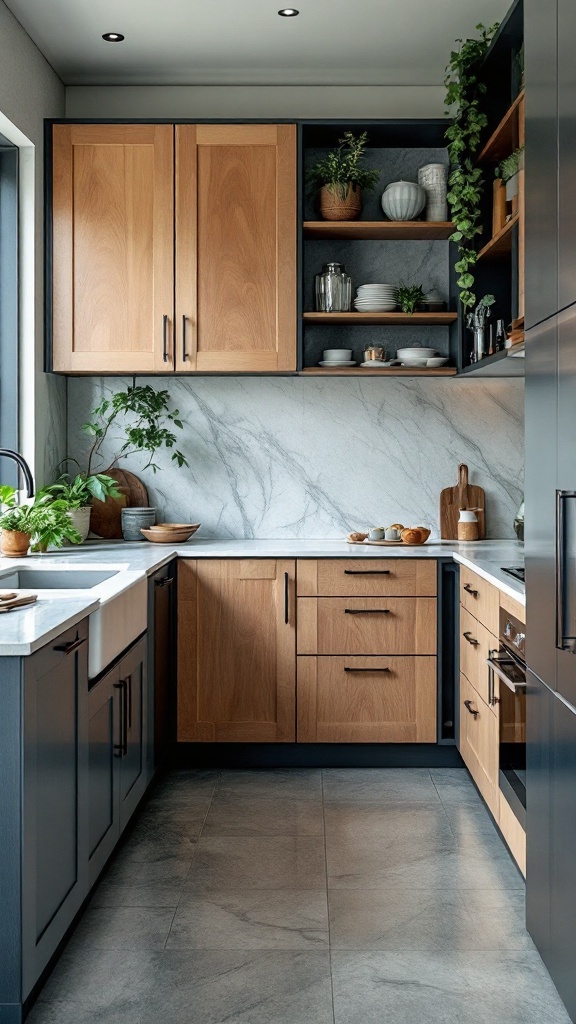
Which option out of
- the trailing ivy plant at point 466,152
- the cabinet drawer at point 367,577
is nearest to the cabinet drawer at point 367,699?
the cabinet drawer at point 367,577

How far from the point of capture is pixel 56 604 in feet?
7.74

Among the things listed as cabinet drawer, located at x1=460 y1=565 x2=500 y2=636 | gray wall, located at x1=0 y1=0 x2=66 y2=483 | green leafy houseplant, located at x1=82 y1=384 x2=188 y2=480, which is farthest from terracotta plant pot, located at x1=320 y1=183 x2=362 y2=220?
cabinet drawer, located at x1=460 y1=565 x2=500 y2=636

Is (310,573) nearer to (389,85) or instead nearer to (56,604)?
(56,604)

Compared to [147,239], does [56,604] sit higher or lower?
lower

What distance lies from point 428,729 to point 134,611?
4.57ft

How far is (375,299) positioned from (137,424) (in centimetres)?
120

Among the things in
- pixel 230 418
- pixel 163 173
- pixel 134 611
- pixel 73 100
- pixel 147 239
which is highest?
pixel 73 100

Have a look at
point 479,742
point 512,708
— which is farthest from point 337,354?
point 512,708

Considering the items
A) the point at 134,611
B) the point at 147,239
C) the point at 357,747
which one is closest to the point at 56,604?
the point at 134,611

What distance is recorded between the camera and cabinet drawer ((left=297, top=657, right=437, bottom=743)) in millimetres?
3637

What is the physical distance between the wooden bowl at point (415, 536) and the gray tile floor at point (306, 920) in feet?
3.36

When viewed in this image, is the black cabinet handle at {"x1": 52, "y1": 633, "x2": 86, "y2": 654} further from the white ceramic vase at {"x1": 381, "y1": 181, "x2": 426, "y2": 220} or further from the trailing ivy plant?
the white ceramic vase at {"x1": 381, "y1": 181, "x2": 426, "y2": 220}

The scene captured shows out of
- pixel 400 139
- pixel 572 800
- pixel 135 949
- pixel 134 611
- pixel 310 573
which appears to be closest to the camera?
pixel 572 800

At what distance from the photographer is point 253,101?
4098 mm
